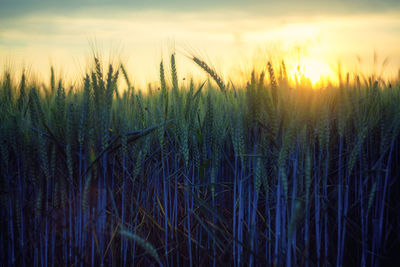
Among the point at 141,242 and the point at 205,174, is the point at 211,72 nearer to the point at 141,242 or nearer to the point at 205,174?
the point at 205,174

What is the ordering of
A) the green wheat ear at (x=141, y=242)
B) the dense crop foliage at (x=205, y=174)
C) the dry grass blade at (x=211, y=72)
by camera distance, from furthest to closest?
1. the dry grass blade at (x=211, y=72)
2. the dense crop foliage at (x=205, y=174)
3. the green wheat ear at (x=141, y=242)

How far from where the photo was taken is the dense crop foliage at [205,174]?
1288mm

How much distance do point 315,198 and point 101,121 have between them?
1000mm

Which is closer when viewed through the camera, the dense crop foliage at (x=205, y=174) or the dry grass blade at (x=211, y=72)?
the dense crop foliage at (x=205, y=174)

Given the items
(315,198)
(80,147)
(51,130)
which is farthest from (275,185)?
(51,130)

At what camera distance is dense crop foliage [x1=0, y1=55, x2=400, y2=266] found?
4.23 ft

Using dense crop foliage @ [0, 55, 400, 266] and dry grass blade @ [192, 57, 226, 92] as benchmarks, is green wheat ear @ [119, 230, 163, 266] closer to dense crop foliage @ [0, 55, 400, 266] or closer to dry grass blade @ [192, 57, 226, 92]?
dense crop foliage @ [0, 55, 400, 266]

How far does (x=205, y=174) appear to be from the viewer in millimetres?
1521

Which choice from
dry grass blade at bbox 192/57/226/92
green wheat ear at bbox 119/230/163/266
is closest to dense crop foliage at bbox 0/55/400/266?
dry grass blade at bbox 192/57/226/92

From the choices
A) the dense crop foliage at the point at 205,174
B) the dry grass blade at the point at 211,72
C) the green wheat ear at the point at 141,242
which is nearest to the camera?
the green wheat ear at the point at 141,242

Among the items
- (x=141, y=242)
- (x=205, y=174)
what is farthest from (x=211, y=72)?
(x=141, y=242)

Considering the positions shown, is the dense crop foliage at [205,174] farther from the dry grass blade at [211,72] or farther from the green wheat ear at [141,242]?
the green wheat ear at [141,242]

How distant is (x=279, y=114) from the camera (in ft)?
4.26

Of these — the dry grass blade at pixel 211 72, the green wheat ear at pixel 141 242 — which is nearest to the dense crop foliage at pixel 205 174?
the dry grass blade at pixel 211 72
